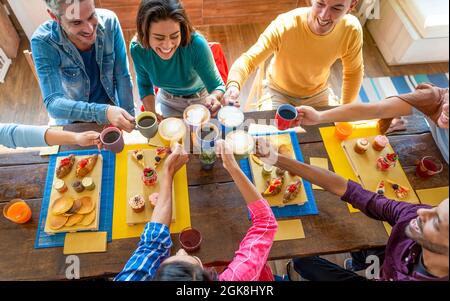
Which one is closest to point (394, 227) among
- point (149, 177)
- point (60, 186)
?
point (149, 177)

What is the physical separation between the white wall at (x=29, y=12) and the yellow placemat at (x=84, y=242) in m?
2.28

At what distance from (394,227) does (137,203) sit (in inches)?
38.9

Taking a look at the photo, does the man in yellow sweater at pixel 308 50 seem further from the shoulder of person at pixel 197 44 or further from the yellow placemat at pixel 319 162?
the yellow placemat at pixel 319 162

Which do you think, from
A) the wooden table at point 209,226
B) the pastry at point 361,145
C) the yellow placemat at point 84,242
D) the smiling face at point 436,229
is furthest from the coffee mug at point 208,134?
the smiling face at point 436,229

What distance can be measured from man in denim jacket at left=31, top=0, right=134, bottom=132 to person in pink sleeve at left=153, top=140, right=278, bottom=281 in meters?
0.62

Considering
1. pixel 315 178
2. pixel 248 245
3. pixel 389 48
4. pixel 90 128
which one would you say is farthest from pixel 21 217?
pixel 389 48

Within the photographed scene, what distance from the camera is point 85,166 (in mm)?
1421

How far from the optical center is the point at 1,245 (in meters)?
1.25

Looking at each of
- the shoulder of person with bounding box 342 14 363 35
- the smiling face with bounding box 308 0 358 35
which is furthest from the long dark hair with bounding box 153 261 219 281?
the shoulder of person with bounding box 342 14 363 35

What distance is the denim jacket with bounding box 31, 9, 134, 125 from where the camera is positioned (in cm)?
155

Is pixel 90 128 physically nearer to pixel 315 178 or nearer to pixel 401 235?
pixel 315 178

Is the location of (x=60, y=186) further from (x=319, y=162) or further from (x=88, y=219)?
(x=319, y=162)

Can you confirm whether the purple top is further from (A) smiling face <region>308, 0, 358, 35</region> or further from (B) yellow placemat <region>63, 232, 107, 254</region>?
(B) yellow placemat <region>63, 232, 107, 254</region>

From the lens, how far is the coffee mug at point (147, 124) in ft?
4.41
